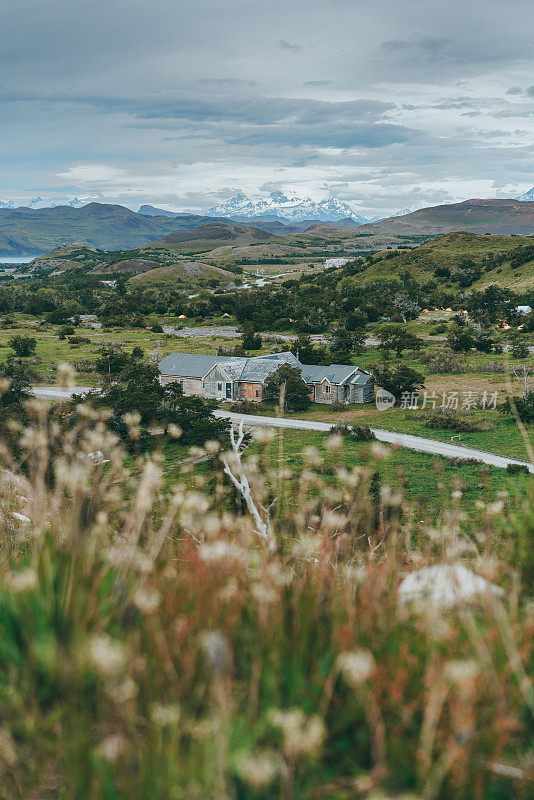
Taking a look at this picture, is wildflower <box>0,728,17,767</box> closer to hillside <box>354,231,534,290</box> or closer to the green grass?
the green grass

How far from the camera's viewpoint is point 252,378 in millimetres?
50531

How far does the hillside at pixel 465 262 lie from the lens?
107125 mm

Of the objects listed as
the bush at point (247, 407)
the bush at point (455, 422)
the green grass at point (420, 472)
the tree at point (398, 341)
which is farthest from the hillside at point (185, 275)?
the green grass at point (420, 472)

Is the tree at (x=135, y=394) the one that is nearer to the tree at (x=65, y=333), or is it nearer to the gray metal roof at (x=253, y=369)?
the gray metal roof at (x=253, y=369)

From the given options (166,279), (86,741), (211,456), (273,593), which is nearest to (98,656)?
(86,741)

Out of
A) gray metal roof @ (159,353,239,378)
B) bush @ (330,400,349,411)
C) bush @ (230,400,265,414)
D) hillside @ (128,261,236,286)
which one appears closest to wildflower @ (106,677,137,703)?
bush @ (230,400,265,414)

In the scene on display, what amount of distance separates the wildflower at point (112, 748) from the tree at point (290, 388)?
4343 centimetres

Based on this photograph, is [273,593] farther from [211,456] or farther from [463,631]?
[211,456]

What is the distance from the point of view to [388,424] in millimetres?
41812

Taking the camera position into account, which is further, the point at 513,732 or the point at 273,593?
the point at 273,593

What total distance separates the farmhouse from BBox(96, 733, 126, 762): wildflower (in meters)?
46.5

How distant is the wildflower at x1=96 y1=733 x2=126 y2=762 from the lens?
2.38 meters

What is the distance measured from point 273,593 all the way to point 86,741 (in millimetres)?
1145

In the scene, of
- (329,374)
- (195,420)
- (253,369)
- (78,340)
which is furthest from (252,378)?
(78,340)
